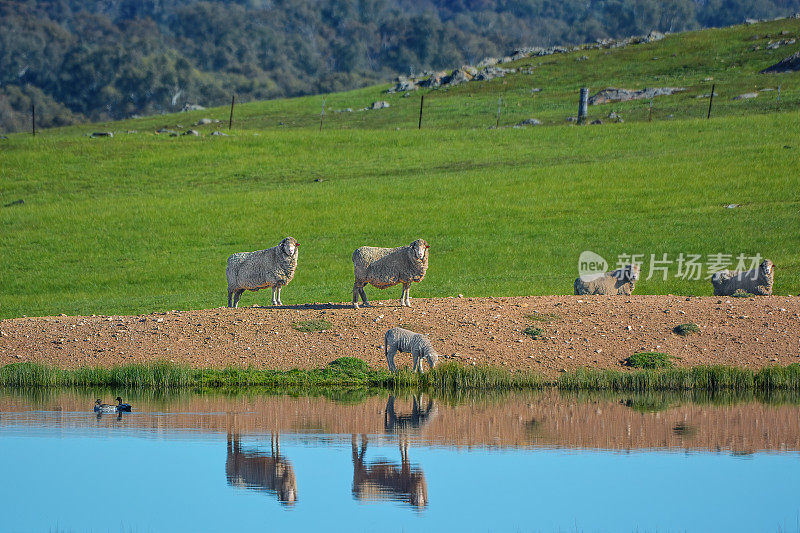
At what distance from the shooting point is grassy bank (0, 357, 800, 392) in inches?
851

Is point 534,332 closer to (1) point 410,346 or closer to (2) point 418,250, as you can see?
Result: (2) point 418,250

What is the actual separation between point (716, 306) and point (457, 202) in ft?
71.1

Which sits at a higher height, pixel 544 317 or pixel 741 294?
pixel 741 294

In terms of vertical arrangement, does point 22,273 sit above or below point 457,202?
below

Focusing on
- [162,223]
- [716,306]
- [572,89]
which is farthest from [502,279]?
[572,89]

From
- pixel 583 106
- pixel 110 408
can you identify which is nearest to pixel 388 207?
pixel 583 106

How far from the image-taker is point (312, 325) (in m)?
24.0

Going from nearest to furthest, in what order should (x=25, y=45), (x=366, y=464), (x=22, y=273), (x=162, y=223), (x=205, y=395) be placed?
(x=366, y=464), (x=205, y=395), (x=22, y=273), (x=162, y=223), (x=25, y=45)

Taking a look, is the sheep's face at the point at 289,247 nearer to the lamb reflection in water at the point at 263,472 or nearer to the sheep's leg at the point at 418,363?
the sheep's leg at the point at 418,363

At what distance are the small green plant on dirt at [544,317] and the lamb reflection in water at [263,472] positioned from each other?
995 centimetres

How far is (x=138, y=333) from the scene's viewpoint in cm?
2438

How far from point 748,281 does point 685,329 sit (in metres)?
5.08

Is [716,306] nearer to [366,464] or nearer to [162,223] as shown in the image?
[366,464]

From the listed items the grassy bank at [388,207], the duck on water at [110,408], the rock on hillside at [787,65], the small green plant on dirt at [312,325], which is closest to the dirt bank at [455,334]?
the small green plant on dirt at [312,325]
